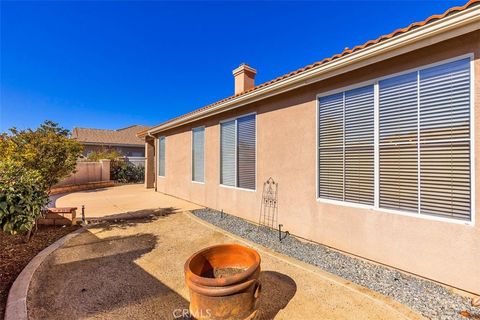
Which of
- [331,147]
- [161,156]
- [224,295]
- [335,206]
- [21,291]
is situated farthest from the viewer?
[161,156]

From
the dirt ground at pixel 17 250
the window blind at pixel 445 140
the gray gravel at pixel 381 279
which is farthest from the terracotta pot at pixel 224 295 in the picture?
the window blind at pixel 445 140

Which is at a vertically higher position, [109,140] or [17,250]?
[109,140]

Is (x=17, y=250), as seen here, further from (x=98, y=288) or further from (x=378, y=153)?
(x=378, y=153)

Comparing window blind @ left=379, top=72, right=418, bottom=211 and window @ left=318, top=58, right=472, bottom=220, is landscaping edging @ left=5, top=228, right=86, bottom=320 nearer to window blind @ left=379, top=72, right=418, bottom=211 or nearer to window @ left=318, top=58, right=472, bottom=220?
window @ left=318, top=58, right=472, bottom=220

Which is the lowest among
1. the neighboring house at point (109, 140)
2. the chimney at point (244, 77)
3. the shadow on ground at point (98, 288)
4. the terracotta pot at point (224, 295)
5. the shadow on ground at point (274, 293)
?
the shadow on ground at point (98, 288)

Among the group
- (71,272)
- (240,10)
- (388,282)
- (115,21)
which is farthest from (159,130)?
(388,282)

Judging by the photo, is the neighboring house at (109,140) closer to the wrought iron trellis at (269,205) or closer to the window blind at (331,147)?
the wrought iron trellis at (269,205)

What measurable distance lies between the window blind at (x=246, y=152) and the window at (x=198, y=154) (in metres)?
2.40

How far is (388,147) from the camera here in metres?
3.99

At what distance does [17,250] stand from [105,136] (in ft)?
81.3

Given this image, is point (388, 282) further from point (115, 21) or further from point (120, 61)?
point (120, 61)

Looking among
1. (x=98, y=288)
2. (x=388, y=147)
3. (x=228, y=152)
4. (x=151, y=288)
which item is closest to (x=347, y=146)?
(x=388, y=147)

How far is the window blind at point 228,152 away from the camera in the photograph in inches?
299

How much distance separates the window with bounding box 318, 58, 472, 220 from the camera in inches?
129
